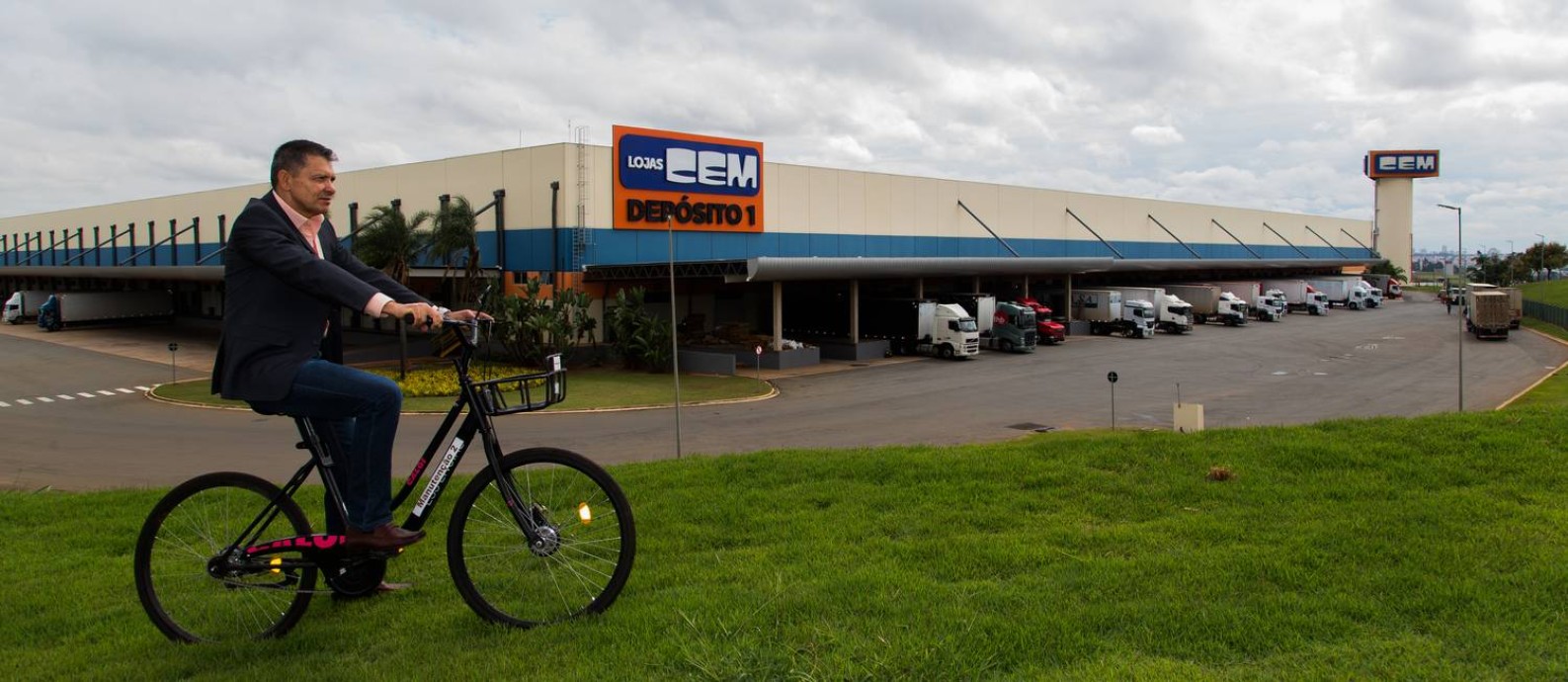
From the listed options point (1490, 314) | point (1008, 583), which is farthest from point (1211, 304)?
point (1008, 583)

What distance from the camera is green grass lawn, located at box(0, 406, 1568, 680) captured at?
13.0 ft

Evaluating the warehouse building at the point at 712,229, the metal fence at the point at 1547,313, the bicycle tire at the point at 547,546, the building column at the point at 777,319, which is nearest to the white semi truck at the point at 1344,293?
the metal fence at the point at 1547,313

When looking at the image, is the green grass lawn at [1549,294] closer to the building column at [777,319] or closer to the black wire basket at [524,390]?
the building column at [777,319]

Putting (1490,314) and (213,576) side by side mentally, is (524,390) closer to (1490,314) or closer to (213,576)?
(213,576)

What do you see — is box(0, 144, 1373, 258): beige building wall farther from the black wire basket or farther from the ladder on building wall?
the black wire basket

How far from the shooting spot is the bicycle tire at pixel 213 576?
4.79 m

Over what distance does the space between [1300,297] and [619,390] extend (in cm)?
6209

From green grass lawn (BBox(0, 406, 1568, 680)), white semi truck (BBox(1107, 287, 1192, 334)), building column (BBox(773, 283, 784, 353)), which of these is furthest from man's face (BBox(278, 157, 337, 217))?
white semi truck (BBox(1107, 287, 1192, 334))

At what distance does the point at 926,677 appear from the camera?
3.75 meters

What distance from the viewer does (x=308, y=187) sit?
4.70 meters

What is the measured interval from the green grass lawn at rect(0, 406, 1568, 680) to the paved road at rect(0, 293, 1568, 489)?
41.5 ft

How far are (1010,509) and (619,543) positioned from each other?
298 cm

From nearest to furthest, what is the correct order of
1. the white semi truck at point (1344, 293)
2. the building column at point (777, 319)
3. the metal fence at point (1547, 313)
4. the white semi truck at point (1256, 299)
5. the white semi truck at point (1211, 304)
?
the building column at point (777, 319) → the metal fence at point (1547, 313) → the white semi truck at point (1211, 304) → the white semi truck at point (1256, 299) → the white semi truck at point (1344, 293)

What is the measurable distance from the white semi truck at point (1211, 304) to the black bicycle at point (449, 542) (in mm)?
60417
